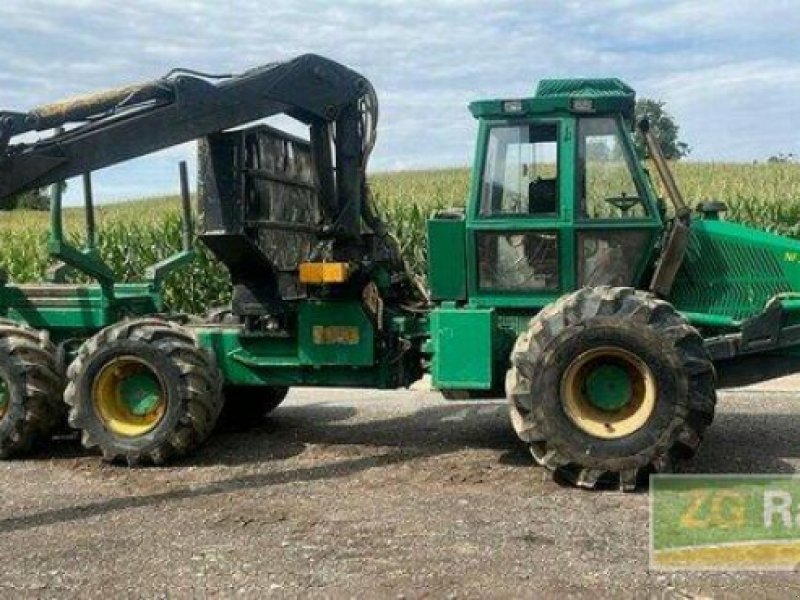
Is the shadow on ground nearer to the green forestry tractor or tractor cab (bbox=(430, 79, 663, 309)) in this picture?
the green forestry tractor

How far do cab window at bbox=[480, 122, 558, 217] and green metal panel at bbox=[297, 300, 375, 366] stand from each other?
54.0 inches

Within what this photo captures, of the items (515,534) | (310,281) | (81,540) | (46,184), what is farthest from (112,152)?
(515,534)

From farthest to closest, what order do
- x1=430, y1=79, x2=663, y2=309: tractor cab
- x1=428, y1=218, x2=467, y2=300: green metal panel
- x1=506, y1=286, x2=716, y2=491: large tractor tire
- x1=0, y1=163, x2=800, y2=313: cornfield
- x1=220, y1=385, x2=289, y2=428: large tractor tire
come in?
x1=0, y1=163, x2=800, y2=313: cornfield
x1=220, y1=385, x2=289, y2=428: large tractor tire
x1=428, y1=218, x2=467, y2=300: green metal panel
x1=430, y1=79, x2=663, y2=309: tractor cab
x1=506, y1=286, x2=716, y2=491: large tractor tire

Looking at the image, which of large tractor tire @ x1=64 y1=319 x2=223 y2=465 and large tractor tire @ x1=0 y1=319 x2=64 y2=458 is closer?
large tractor tire @ x1=64 y1=319 x2=223 y2=465

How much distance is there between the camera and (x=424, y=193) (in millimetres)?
18984

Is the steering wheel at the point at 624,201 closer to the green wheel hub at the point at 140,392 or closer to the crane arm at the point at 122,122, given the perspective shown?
the crane arm at the point at 122,122

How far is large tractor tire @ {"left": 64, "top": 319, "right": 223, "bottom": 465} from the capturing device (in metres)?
7.36

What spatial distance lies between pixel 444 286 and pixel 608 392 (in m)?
1.52

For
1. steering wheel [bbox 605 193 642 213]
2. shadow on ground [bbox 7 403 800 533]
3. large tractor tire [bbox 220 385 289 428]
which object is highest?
steering wheel [bbox 605 193 642 213]

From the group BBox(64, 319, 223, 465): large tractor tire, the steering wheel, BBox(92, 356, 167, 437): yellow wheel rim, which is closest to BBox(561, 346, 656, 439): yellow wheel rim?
the steering wheel

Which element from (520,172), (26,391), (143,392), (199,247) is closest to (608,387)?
(520,172)

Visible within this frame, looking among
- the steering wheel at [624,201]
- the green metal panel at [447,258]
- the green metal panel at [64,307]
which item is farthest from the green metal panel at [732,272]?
the green metal panel at [64,307]

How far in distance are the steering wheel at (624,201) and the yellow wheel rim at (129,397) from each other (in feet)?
11.9

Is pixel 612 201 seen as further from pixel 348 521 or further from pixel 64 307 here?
pixel 64 307
